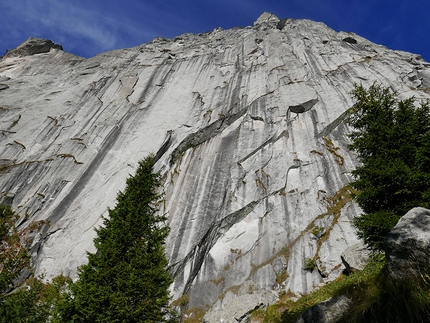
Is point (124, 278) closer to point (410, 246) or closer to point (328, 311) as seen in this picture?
point (328, 311)

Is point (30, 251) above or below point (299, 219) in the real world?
below

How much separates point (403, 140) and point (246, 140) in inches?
691

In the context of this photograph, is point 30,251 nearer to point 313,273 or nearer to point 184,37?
point 313,273

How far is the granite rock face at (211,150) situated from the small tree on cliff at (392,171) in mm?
8616

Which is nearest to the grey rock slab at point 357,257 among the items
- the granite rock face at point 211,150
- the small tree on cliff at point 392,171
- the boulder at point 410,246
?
the granite rock face at point 211,150

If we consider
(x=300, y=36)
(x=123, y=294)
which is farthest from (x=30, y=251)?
(x=300, y=36)

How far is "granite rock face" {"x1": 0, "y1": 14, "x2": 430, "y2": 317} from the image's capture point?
2066 centimetres

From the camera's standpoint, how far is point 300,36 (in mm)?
47625

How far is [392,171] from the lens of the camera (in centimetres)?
1006

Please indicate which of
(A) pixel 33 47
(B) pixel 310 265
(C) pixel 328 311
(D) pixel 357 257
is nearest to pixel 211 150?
(B) pixel 310 265

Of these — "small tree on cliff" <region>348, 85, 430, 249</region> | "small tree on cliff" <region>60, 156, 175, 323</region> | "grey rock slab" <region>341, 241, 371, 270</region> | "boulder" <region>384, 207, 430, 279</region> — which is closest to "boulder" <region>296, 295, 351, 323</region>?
"boulder" <region>384, 207, 430, 279</region>

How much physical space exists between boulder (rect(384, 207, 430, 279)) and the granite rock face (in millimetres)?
11468

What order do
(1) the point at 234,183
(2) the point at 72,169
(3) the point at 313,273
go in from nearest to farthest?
(3) the point at 313,273
(1) the point at 234,183
(2) the point at 72,169

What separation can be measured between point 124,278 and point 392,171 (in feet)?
36.4
